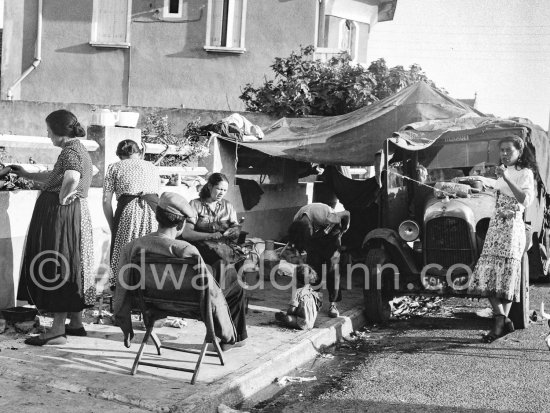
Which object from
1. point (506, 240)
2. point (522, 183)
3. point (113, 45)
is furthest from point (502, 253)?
point (113, 45)

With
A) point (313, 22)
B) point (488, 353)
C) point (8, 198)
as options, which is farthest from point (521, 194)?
point (313, 22)

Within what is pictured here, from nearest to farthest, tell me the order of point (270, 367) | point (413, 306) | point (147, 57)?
point (270, 367) < point (413, 306) < point (147, 57)

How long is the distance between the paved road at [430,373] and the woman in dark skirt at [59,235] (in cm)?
217

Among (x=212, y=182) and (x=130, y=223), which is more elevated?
(x=212, y=182)

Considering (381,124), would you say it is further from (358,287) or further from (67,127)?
(67,127)

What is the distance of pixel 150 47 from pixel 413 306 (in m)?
11.6

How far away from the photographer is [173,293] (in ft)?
20.8

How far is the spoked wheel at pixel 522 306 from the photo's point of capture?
9125 millimetres

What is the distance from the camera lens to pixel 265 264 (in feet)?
Answer: 36.9

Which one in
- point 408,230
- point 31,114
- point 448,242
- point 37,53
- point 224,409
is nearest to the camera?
point 224,409

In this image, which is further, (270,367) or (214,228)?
(214,228)

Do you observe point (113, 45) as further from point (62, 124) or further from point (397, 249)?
point (62, 124)

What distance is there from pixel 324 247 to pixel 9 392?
460 cm

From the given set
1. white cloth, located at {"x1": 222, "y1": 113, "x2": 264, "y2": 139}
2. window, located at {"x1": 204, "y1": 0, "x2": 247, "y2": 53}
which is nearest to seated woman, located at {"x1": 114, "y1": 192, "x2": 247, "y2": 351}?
white cloth, located at {"x1": 222, "y1": 113, "x2": 264, "y2": 139}
